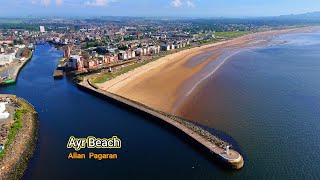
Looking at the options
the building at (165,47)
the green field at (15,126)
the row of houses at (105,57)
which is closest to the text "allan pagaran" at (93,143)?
the green field at (15,126)

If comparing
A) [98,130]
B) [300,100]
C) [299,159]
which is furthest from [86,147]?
[300,100]

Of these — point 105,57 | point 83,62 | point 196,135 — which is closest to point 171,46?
point 105,57

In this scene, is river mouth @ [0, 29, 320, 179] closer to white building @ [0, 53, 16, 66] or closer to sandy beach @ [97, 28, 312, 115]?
sandy beach @ [97, 28, 312, 115]

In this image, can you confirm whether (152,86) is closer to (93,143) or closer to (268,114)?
(268,114)

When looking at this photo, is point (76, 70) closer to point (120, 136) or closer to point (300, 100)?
point (120, 136)

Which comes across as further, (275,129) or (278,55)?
(278,55)

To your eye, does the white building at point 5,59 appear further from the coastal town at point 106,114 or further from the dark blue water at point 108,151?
the dark blue water at point 108,151
